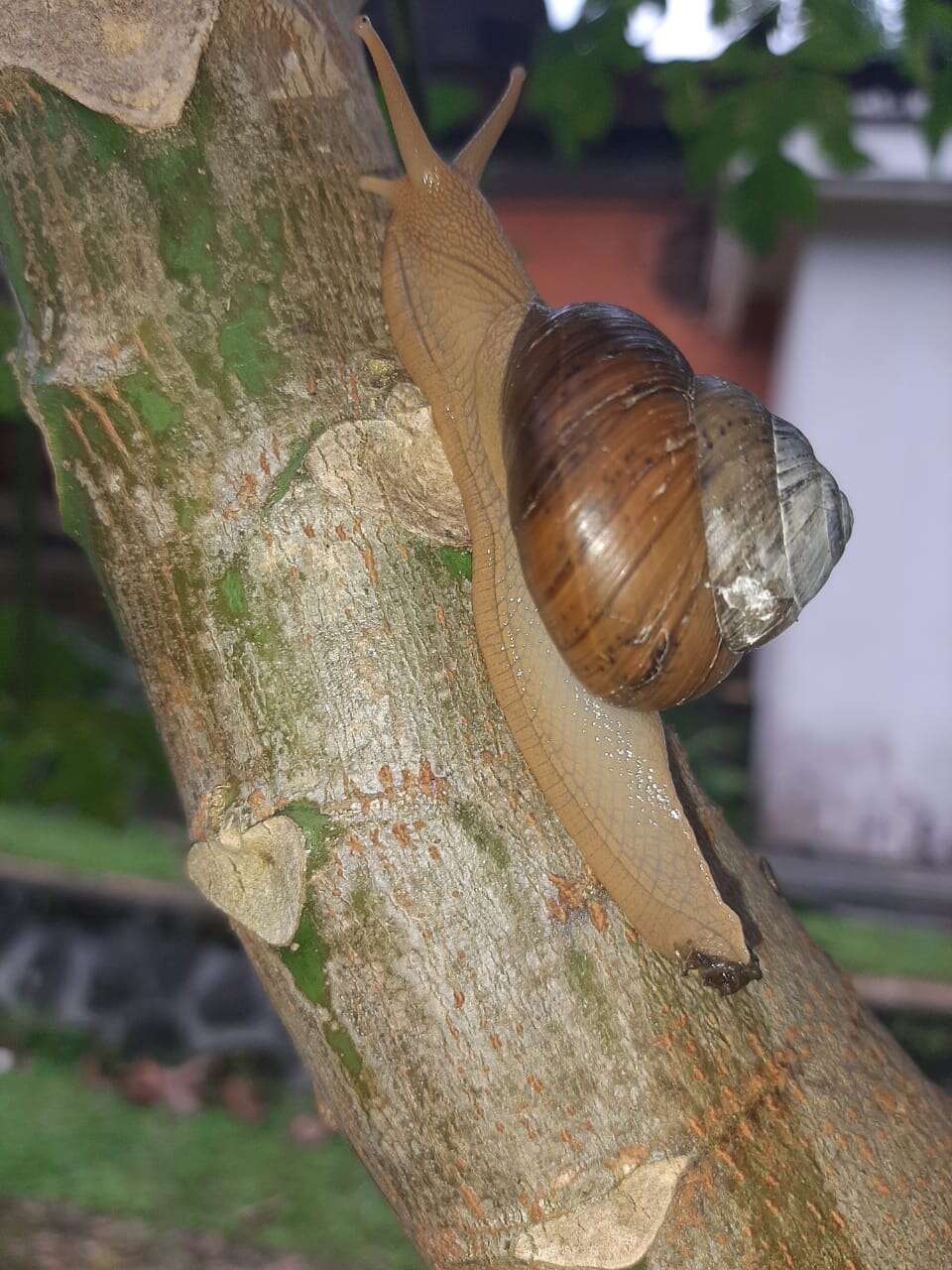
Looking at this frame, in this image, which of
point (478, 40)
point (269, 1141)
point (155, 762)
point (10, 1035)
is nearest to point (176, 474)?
point (269, 1141)

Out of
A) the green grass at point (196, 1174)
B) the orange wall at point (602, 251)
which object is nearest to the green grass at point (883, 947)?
the green grass at point (196, 1174)

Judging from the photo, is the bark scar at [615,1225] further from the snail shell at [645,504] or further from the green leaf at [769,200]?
the green leaf at [769,200]

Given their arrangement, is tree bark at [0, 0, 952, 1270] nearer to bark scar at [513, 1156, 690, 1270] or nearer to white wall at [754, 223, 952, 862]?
bark scar at [513, 1156, 690, 1270]

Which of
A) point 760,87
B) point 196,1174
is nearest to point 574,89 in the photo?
point 760,87

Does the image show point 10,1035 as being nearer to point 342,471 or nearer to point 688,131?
point 688,131

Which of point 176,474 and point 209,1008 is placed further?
point 209,1008


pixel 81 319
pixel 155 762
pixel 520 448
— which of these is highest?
pixel 81 319

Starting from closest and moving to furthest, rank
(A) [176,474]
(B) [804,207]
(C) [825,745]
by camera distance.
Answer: (A) [176,474], (B) [804,207], (C) [825,745]

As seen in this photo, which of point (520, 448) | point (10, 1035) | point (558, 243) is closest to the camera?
point (520, 448)
